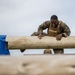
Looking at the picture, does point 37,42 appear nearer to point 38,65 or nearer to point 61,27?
point 61,27

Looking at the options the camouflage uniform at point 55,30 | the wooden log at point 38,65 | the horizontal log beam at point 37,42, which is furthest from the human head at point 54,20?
the wooden log at point 38,65

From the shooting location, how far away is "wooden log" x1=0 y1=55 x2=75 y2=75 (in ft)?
6.72

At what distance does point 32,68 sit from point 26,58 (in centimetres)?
8

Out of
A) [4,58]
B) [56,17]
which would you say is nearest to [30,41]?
[56,17]

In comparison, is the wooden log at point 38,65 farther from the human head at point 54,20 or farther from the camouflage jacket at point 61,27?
the human head at point 54,20

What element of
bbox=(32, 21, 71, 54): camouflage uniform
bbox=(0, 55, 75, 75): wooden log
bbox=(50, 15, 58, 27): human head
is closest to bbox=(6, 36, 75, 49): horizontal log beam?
bbox=(32, 21, 71, 54): camouflage uniform

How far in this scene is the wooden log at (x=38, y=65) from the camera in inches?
80.7

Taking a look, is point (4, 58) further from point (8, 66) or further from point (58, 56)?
point (58, 56)

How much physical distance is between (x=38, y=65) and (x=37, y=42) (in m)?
4.54

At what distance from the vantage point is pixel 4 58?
2113 millimetres

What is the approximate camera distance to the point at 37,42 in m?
6.62

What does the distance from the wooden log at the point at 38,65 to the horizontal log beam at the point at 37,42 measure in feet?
14.8

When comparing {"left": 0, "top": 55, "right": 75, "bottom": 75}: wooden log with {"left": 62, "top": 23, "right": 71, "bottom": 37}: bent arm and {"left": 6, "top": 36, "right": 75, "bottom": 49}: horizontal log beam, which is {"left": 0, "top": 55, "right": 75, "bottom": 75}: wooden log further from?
{"left": 62, "top": 23, "right": 71, "bottom": 37}: bent arm

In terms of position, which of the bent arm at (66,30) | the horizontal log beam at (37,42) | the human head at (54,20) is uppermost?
the human head at (54,20)
